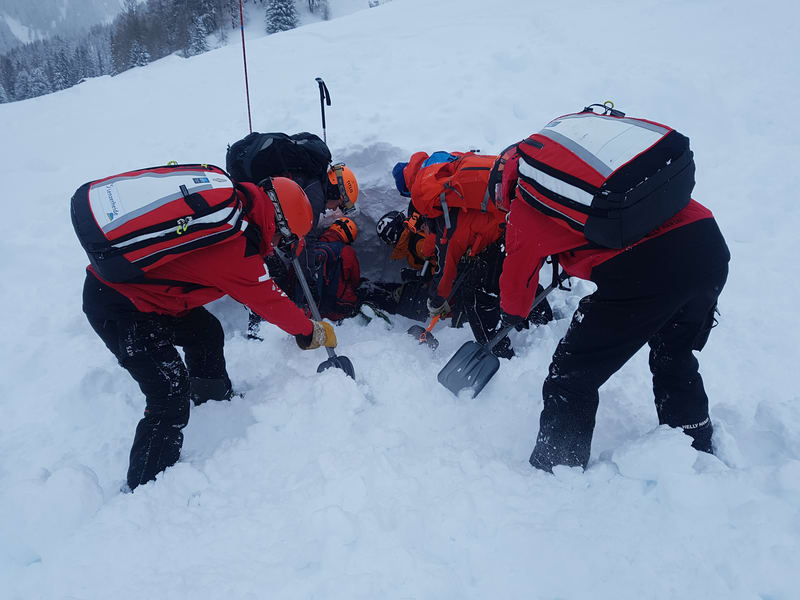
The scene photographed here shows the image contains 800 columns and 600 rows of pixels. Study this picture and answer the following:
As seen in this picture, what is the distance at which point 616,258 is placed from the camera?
182 centimetres

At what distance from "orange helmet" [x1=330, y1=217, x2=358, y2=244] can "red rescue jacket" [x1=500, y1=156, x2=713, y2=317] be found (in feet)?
7.73

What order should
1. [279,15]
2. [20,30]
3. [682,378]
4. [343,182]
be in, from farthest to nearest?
1. [20,30]
2. [279,15]
3. [343,182]
4. [682,378]

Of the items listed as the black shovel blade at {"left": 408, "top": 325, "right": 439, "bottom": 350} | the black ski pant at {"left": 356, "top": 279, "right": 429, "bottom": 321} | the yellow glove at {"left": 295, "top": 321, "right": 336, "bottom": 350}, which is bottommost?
the black ski pant at {"left": 356, "top": 279, "right": 429, "bottom": 321}

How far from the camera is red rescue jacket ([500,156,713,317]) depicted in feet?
6.01

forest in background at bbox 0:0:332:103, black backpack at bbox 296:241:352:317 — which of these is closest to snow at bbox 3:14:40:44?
forest in background at bbox 0:0:332:103

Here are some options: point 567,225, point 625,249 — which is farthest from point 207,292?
point 625,249

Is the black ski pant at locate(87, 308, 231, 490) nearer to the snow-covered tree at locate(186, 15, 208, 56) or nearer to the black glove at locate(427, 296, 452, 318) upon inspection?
the black glove at locate(427, 296, 452, 318)

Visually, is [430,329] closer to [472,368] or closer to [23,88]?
[472,368]

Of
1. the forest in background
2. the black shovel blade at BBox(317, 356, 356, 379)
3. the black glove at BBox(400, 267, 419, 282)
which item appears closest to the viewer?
the black shovel blade at BBox(317, 356, 356, 379)

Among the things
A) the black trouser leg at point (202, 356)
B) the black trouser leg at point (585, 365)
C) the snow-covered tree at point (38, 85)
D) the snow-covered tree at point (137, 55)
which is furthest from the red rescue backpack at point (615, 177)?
the snow-covered tree at point (38, 85)

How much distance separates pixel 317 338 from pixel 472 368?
105cm

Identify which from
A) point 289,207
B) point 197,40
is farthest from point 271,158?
point 197,40

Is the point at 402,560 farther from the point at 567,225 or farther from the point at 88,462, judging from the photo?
the point at 88,462

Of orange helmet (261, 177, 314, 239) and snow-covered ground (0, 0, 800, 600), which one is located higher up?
orange helmet (261, 177, 314, 239)
